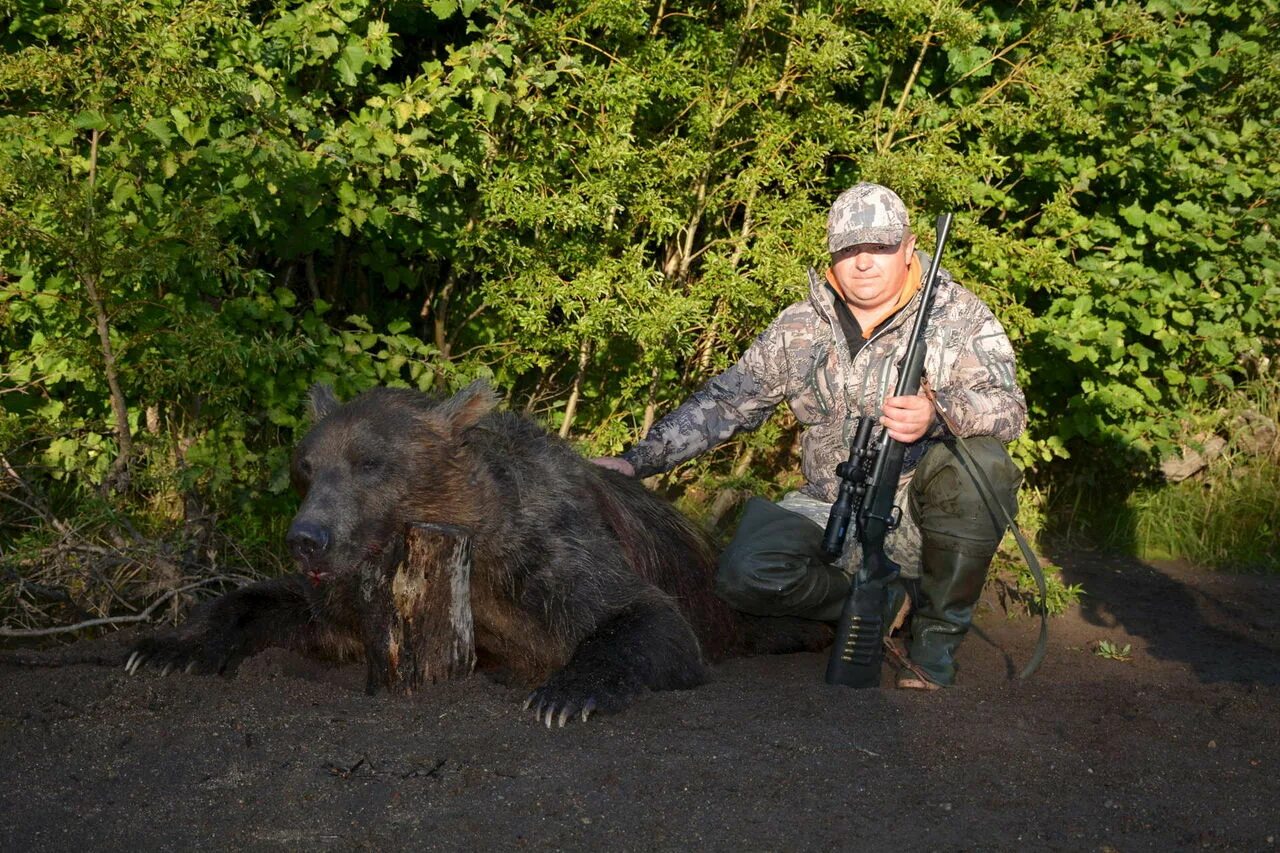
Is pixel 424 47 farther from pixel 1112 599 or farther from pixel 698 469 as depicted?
pixel 1112 599

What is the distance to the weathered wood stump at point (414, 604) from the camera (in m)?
4.43

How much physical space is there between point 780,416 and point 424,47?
3.10 m

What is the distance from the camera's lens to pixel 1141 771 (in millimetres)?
3857

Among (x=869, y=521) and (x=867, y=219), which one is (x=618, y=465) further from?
(x=867, y=219)

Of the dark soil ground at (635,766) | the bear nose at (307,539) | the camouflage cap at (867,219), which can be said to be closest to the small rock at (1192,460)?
the dark soil ground at (635,766)

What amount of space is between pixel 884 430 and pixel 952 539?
0.57 metres

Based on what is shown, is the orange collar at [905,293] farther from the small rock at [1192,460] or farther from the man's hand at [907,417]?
the small rock at [1192,460]

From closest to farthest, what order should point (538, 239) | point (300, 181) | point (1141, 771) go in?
point (1141, 771)
point (300, 181)
point (538, 239)

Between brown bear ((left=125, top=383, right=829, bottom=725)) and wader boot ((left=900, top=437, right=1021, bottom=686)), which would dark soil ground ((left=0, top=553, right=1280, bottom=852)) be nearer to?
brown bear ((left=125, top=383, right=829, bottom=725))

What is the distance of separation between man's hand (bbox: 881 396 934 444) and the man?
0.02 m

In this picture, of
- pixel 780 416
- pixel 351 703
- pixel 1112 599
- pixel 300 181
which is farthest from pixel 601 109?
pixel 1112 599

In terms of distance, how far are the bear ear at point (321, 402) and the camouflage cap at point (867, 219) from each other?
205 centimetres

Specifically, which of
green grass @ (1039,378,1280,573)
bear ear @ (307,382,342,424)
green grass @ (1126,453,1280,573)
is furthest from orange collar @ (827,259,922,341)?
green grass @ (1126,453,1280,573)

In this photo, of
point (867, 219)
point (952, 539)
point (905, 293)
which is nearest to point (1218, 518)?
point (952, 539)
